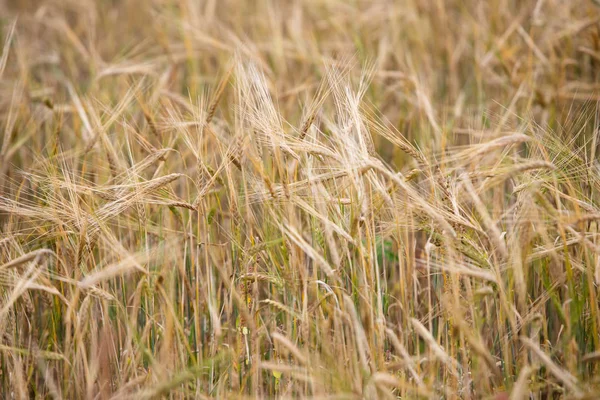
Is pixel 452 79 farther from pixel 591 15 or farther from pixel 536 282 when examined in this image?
pixel 536 282

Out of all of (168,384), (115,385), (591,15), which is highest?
(591,15)

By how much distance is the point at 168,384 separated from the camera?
1260 mm

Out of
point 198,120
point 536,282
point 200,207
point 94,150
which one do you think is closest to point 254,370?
point 200,207

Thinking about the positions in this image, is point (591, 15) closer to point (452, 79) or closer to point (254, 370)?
point (452, 79)

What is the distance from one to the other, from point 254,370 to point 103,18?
3582mm

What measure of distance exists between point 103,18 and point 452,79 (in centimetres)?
265

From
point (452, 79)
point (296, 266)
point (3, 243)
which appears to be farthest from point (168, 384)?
point (452, 79)

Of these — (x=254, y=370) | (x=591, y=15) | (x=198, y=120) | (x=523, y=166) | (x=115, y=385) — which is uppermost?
(x=591, y=15)

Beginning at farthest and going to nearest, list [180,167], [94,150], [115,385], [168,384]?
1. [180,167]
2. [94,150]
3. [115,385]
4. [168,384]

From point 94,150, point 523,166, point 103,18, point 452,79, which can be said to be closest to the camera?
point 523,166

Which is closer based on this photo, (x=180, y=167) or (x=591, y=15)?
(x=180, y=167)

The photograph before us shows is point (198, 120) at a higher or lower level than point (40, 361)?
higher

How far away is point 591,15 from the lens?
2979 mm

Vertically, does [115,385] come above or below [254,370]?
below
